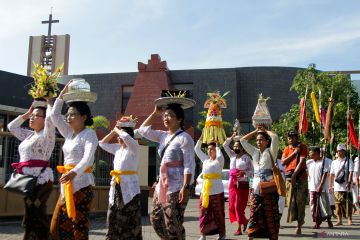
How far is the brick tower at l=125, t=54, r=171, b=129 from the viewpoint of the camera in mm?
33906

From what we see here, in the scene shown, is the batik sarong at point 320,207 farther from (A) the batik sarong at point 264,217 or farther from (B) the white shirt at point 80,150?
(B) the white shirt at point 80,150

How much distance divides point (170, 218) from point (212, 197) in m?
3.37

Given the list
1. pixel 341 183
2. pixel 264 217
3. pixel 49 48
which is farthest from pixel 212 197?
pixel 49 48

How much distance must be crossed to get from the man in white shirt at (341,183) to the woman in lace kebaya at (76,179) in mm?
8192

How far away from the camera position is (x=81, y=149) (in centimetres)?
507

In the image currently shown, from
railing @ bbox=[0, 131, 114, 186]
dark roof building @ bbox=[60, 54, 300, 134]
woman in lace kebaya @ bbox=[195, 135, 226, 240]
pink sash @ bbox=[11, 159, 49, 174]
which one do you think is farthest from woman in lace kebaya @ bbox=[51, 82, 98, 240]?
dark roof building @ bbox=[60, 54, 300, 134]

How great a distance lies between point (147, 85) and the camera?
113 feet

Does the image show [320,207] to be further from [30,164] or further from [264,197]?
[30,164]

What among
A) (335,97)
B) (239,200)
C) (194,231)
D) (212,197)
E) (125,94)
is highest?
(125,94)

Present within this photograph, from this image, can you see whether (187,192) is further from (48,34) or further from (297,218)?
(48,34)

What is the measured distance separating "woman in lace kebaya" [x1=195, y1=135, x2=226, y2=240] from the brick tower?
81.8 feet

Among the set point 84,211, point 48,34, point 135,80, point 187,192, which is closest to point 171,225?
point 187,192

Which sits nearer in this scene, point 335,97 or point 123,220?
point 123,220

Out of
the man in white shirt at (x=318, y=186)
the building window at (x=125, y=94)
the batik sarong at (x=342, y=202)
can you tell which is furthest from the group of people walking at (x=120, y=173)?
the building window at (x=125, y=94)
